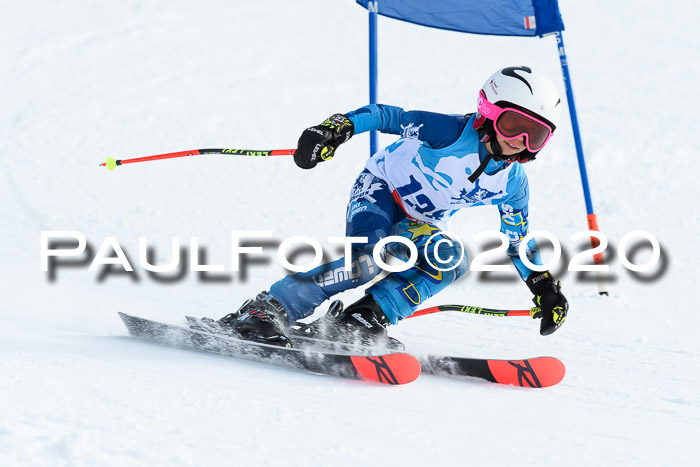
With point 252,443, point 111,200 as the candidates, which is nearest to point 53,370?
point 252,443

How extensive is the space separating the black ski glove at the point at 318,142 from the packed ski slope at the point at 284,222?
0.93m

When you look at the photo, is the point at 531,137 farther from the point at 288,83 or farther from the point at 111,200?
the point at 288,83

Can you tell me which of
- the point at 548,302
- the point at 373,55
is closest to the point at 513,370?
the point at 548,302

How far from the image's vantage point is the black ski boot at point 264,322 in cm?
346

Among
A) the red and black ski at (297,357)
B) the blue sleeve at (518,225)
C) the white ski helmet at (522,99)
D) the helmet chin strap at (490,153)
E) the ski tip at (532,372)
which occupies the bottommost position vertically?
the ski tip at (532,372)

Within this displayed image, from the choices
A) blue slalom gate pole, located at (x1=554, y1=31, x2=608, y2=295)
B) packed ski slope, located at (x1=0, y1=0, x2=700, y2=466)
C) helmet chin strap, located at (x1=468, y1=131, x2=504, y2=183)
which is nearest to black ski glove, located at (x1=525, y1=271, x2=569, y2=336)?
packed ski slope, located at (x1=0, y1=0, x2=700, y2=466)

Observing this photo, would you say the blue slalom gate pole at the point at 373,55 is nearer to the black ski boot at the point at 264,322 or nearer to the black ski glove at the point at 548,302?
the black ski glove at the point at 548,302

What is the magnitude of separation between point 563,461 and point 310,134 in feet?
5.65

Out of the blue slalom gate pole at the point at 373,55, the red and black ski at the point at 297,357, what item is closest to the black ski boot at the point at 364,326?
the red and black ski at the point at 297,357

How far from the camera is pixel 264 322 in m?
3.49

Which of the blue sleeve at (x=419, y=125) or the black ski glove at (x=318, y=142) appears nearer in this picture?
the black ski glove at (x=318, y=142)

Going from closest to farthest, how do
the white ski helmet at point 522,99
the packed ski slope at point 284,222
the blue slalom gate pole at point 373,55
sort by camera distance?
the packed ski slope at point 284,222 → the white ski helmet at point 522,99 → the blue slalom gate pole at point 373,55

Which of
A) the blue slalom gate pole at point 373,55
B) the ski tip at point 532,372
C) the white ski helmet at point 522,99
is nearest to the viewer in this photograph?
the ski tip at point 532,372

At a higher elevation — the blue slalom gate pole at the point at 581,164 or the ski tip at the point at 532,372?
the blue slalom gate pole at the point at 581,164
